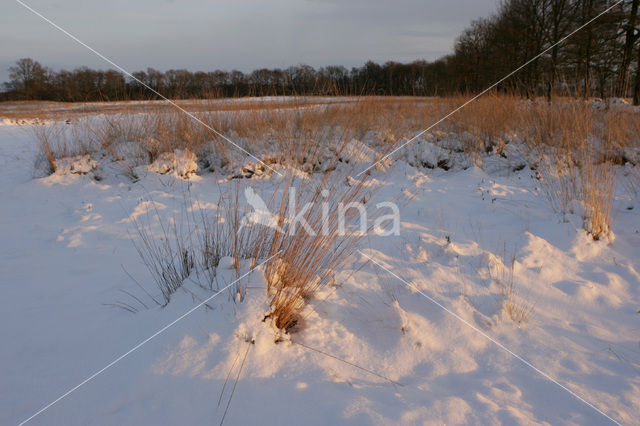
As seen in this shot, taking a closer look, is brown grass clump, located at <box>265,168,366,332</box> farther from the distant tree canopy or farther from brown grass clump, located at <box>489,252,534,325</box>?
the distant tree canopy

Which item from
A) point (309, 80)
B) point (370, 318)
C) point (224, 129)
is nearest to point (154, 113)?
point (224, 129)

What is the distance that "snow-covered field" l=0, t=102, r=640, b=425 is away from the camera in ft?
4.67

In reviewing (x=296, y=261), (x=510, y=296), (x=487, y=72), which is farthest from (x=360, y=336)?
(x=487, y=72)

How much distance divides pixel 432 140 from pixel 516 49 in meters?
12.4

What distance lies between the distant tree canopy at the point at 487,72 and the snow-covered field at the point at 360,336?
2.02 metres

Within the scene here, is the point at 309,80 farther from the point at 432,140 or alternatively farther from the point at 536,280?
the point at 536,280

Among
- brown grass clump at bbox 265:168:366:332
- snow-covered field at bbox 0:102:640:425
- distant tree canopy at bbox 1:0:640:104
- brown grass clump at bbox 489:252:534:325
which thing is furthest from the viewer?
distant tree canopy at bbox 1:0:640:104

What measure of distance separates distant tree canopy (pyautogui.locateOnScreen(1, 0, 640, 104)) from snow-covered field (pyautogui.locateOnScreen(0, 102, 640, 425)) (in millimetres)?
2019

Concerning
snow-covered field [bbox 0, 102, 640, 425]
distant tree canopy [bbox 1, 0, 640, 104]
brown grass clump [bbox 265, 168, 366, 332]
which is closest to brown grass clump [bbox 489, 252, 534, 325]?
snow-covered field [bbox 0, 102, 640, 425]

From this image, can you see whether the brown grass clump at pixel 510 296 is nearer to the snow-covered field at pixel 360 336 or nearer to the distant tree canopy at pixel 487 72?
the snow-covered field at pixel 360 336

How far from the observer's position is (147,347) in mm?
1632

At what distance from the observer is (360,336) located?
6.28ft

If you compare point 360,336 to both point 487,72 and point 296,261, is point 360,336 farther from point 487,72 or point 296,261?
point 487,72

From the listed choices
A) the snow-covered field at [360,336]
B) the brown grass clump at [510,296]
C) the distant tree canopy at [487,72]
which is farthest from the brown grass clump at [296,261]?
the distant tree canopy at [487,72]
